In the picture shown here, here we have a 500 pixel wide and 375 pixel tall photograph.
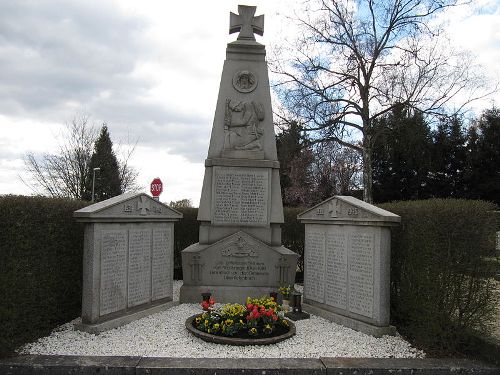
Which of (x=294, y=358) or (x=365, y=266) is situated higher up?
(x=365, y=266)

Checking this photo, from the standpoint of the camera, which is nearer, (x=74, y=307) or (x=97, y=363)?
(x=97, y=363)

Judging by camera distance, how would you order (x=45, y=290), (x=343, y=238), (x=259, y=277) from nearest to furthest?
(x=45, y=290) < (x=343, y=238) < (x=259, y=277)

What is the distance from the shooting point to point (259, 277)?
7.95 metres

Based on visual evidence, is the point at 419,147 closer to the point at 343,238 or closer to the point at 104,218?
the point at 343,238

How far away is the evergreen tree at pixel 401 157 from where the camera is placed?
70.8 ft

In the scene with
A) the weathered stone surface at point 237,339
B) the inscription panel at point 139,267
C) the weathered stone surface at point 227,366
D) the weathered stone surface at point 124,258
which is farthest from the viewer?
the inscription panel at point 139,267

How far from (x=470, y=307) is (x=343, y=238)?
6.71ft

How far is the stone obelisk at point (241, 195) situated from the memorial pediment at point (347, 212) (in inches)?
47.8

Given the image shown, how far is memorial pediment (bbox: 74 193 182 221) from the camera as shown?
572cm

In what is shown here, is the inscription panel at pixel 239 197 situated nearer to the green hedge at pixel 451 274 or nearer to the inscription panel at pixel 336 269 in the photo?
the inscription panel at pixel 336 269

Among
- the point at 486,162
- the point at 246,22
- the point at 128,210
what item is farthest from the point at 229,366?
the point at 486,162

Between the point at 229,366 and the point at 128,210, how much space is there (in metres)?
2.96

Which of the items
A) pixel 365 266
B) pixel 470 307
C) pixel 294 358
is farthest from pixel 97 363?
pixel 470 307

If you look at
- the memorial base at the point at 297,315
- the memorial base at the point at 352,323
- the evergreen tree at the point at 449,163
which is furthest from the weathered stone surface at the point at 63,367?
the evergreen tree at the point at 449,163
